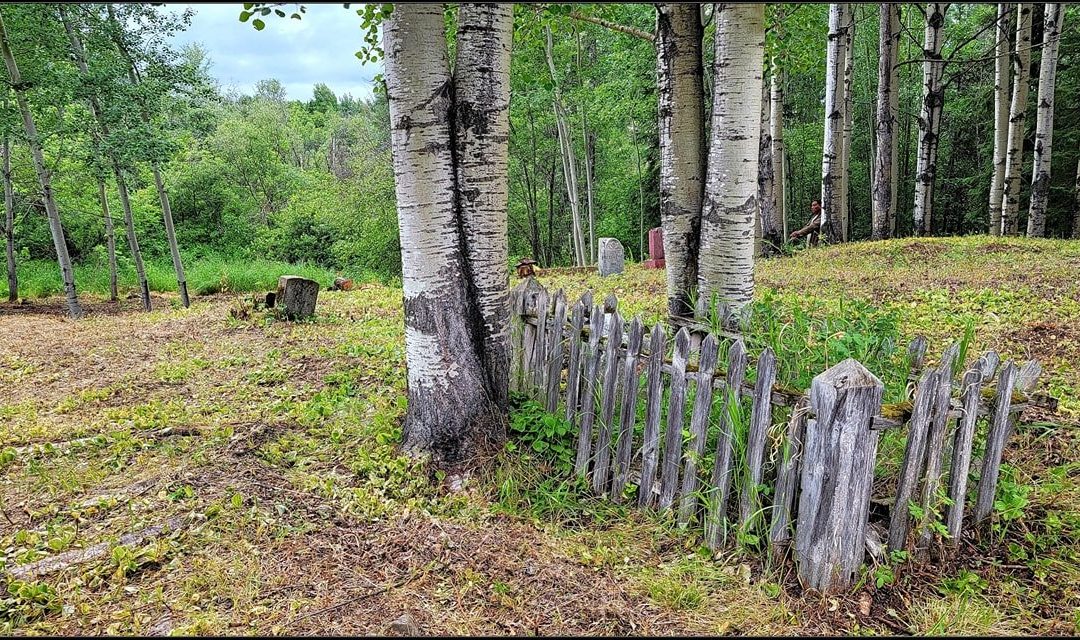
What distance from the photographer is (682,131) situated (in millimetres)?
4520

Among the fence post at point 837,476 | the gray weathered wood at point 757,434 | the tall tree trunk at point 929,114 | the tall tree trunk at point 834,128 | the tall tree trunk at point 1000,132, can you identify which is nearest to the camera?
the fence post at point 837,476

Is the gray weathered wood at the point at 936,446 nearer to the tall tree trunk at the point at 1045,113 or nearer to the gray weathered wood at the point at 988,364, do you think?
the gray weathered wood at the point at 988,364

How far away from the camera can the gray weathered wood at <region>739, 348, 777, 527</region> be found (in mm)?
2631

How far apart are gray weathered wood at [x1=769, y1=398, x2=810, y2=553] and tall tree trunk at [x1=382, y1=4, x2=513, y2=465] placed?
68.1 inches

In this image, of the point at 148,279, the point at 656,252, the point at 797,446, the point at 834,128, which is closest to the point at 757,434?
the point at 797,446

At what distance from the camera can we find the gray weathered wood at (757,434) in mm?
2631

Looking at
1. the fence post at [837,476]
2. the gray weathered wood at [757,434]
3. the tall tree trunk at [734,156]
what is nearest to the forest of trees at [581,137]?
the tall tree trunk at [734,156]

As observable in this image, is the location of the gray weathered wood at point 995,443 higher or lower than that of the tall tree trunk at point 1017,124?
lower

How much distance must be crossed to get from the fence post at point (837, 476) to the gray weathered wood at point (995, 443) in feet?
2.51

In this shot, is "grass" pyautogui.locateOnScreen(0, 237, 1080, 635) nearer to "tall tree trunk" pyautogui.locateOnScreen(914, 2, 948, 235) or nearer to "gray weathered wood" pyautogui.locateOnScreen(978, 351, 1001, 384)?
"gray weathered wood" pyautogui.locateOnScreen(978, 351, 1001, 384)

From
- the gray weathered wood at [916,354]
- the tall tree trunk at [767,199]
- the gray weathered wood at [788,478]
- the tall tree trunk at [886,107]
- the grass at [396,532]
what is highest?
the tall tree trunk at [886,107]

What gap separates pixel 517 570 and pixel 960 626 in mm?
1880

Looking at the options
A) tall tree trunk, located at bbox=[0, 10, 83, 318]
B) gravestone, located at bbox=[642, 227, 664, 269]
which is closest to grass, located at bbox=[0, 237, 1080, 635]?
gravestone, located at bbox=[642, 227, 664, 269]

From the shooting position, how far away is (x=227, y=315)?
9164mm
